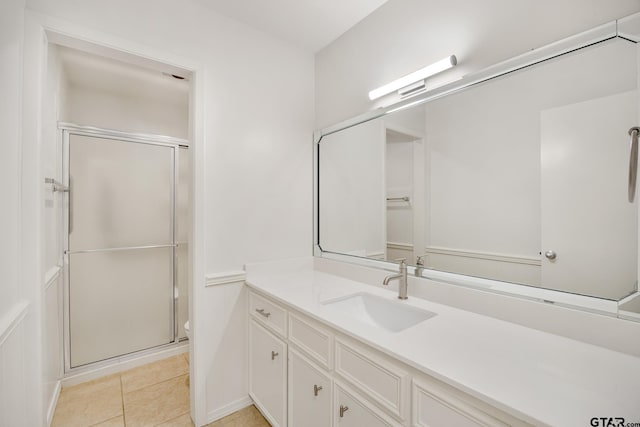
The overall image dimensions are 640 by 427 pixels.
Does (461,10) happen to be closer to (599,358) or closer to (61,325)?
(599,358)

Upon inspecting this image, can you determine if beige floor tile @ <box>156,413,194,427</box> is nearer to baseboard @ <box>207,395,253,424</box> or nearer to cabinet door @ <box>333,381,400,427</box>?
baseboard @ <box>207,395,253,424</box>

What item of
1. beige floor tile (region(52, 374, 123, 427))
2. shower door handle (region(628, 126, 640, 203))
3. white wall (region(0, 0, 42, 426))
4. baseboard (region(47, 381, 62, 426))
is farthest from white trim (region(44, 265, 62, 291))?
shower door handle (region(628, 126, 640, 203))

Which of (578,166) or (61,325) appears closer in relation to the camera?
(578,166)

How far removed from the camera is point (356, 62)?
1.97 m

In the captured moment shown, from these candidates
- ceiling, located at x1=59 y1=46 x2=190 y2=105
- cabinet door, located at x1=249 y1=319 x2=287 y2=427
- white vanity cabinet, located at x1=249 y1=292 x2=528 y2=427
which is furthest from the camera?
ceiling, located at x1=59 y1=46 x2=190 y2=105

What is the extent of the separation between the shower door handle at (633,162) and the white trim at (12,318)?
2161 mm

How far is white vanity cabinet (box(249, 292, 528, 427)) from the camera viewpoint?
32.3 inches

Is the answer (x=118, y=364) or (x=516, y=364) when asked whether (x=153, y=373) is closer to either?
(x=118, y=364)

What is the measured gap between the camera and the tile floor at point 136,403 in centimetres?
178

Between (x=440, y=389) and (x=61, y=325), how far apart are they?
8.89ft

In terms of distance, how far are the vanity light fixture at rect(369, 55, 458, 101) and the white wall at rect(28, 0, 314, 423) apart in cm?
74

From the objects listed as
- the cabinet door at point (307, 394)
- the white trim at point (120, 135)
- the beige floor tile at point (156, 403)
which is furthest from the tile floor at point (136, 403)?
the white trim at point (120, 135)

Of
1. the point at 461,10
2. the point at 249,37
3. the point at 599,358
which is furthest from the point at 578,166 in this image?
the point at 249,37

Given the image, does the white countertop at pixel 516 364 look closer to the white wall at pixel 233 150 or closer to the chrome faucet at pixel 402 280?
the chrome faucet at pixel 402 280
